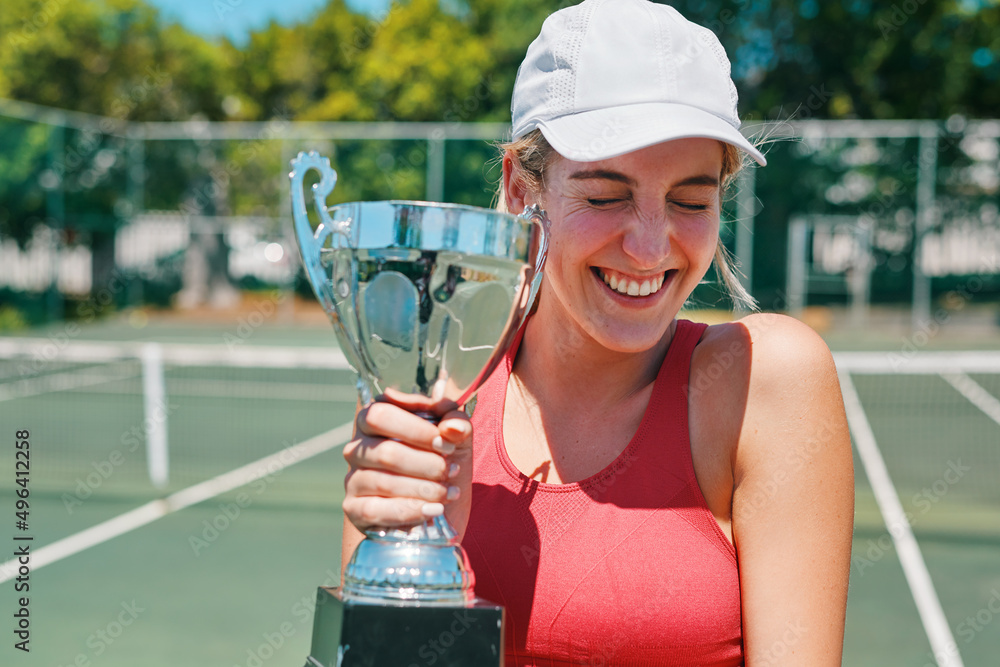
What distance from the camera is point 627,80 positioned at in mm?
1111

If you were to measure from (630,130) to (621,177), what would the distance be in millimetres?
70

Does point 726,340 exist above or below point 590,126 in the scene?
below

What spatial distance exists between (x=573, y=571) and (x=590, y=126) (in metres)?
0.55

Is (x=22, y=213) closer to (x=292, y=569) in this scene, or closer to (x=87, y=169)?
(x=87, y=169)

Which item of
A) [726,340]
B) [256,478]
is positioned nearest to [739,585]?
[726,340]

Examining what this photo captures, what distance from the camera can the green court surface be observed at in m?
3.56

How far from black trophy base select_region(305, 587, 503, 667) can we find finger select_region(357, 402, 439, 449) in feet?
0.55

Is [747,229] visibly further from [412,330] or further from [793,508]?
[412,330]

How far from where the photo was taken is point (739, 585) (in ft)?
3.93

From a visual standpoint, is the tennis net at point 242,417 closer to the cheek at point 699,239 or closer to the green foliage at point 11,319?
the green foliage at point 11,319

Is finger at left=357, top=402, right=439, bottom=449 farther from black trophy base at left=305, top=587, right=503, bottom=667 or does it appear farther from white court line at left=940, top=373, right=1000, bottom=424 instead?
white court line at left=940, top=373, right=1000, bottom=424

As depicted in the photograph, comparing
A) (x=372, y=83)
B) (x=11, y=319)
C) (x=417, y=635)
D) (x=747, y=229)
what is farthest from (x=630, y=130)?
(x=372, y=83)

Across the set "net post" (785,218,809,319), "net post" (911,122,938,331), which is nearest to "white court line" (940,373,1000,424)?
"net post" (911,122,938,331)

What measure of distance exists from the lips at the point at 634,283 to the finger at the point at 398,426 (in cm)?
32
